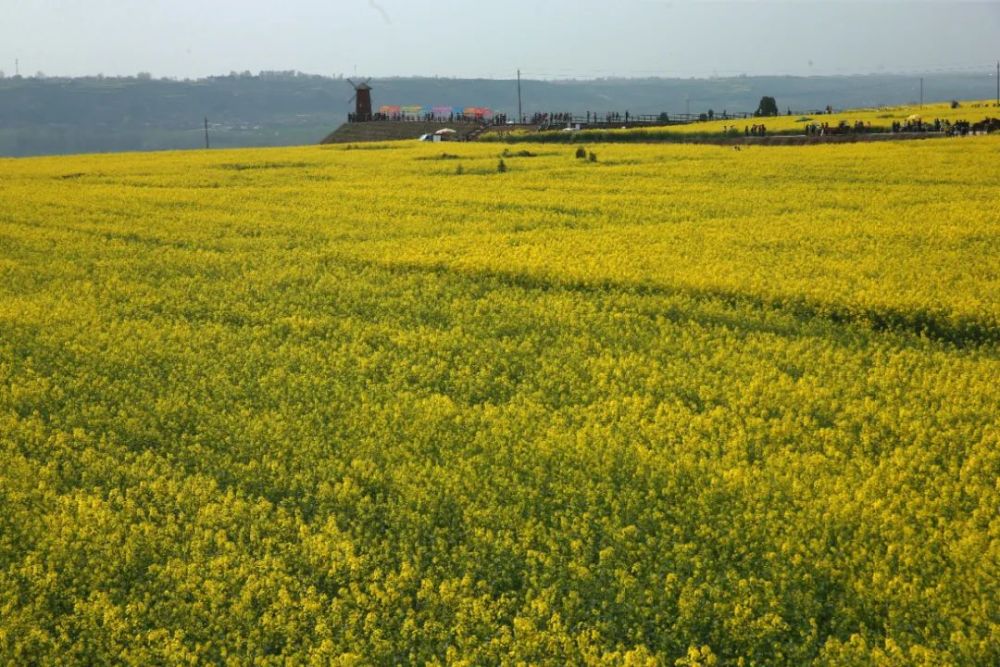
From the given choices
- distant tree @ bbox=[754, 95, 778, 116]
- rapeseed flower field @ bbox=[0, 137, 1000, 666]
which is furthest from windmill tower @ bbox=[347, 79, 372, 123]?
rapeseed flower field @ bbox=[0, 137, 1000, 666]

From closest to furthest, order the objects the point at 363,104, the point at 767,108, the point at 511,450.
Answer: the point at 511,450 < the point at 767,108 < the point at 363,104

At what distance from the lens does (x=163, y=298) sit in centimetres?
1858

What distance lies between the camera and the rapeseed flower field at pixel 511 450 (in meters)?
7.89

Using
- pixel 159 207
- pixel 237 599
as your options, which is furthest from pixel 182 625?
pixel 159 207

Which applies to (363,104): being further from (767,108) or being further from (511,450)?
(511,450)

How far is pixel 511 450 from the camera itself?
432 inches

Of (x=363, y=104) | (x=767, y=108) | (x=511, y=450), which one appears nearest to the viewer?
(x=511, y=450)

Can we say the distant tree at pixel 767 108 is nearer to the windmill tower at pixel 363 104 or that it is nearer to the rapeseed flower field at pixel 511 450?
the windmill tower at pixel 363 104

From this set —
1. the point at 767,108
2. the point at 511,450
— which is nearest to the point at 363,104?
the point at 767,108

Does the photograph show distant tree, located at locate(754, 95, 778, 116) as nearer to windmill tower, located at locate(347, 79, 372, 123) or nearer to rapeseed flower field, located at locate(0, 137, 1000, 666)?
windmill tower, located at locate(347, 79, 372, 123)

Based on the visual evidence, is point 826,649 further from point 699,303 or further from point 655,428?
point 699,303

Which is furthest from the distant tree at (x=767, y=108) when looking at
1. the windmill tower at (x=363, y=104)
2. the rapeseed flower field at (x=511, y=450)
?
the rapeseed flower field at (x=511, y=450)

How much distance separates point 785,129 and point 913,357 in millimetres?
48772

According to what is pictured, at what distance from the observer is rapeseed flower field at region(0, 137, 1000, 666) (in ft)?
25.9
